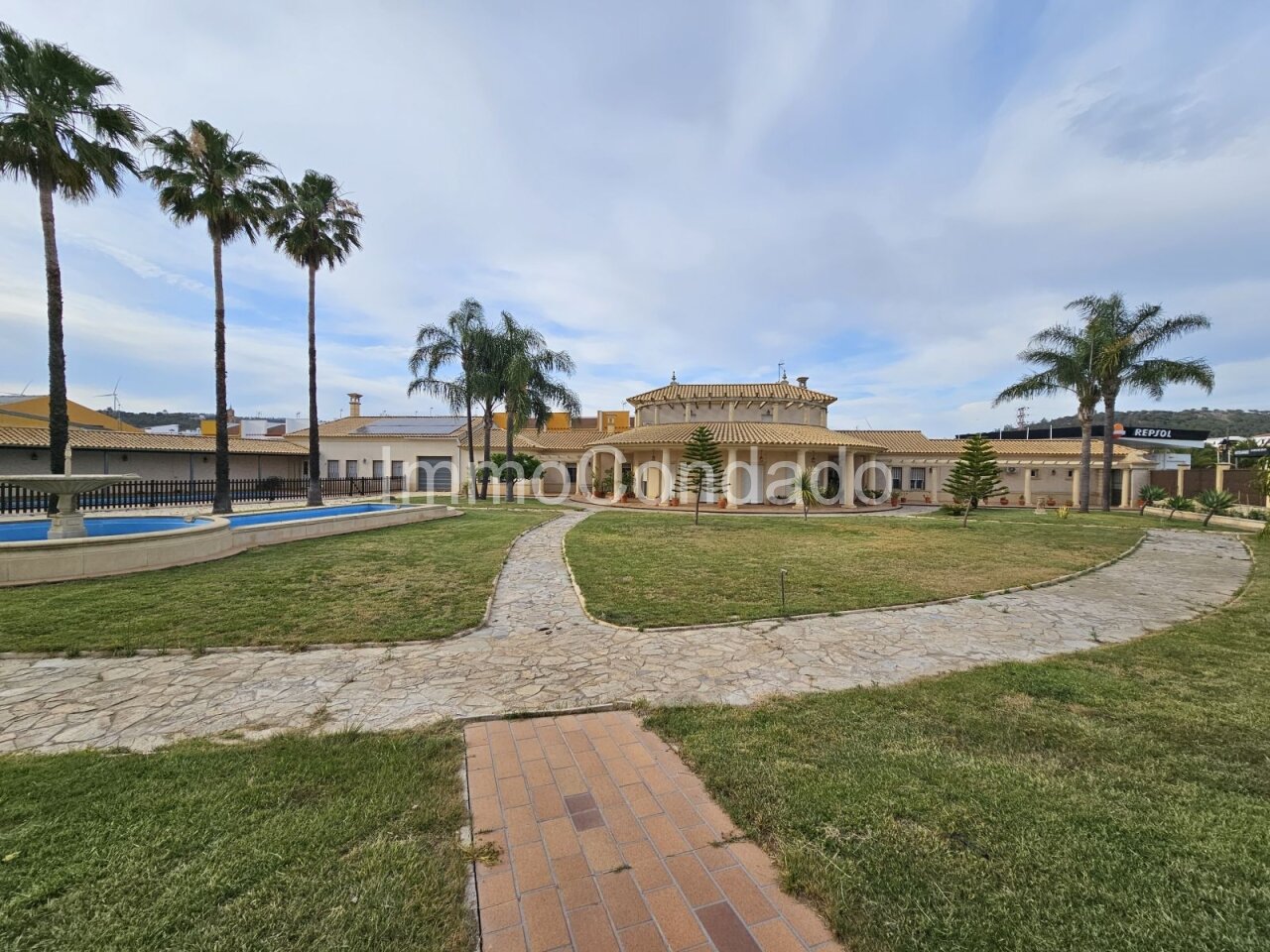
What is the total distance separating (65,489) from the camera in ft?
31.6

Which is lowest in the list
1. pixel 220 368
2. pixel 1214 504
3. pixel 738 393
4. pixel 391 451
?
pixel 1214 504

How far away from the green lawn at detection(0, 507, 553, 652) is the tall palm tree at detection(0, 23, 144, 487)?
7.17 m

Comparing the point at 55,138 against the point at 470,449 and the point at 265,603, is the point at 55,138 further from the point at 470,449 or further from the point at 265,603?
the point at 470,449

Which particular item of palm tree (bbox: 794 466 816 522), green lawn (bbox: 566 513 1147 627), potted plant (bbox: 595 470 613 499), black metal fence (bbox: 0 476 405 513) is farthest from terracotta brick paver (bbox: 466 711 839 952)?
potted plant (bbox: 595 470 613 499)

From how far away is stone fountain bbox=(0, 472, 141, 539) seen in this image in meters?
9.33

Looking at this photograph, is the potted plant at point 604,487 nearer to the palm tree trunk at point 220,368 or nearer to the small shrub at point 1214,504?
the palm tree trunk at point 220,368

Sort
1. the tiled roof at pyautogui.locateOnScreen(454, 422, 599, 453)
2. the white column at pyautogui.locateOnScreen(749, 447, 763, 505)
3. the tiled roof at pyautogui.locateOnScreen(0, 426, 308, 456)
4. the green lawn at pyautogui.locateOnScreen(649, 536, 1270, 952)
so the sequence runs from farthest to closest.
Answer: the tiled roof at pyautogui.locateOnScreen(454, 422, 599, 453) → the white column at pyautogui.locateOnScreen(749, 447, 763, 505) → the tiled roof at pyautogui.locateOnScreen(0, 426, 308, 456) → the green lawn at pyautogui.locateOnScreen(649, 536, 1270, 952)

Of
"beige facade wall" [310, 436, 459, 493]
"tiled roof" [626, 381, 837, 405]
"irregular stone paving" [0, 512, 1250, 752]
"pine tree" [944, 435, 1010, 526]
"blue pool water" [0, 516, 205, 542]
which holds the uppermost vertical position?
"tiled roof" [626, 381, 837, 405]

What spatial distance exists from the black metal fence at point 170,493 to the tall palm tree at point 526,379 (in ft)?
35.0

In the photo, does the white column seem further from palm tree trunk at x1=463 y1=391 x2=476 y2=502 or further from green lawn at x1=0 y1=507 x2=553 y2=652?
green lawn at x1=0 y1=507 x2=553 y2=652

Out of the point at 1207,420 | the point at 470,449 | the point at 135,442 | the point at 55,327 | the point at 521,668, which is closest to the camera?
the point at 521,668

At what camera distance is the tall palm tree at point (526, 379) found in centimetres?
2539

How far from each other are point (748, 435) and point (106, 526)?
929 inches

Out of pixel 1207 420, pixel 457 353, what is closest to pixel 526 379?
pixel 457 353
